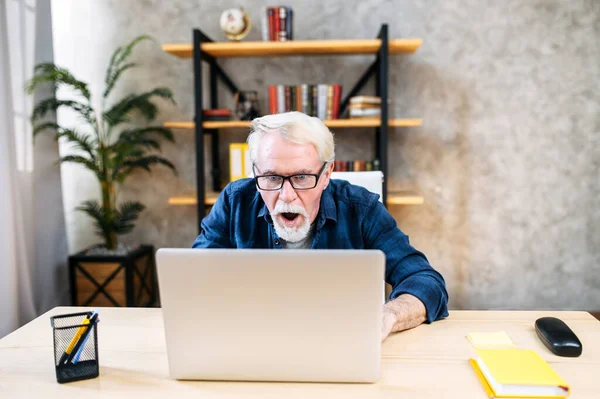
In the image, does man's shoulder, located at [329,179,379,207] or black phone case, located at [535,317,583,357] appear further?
man's shoulder, located at [329,179,379,207]

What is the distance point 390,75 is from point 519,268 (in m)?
1.43

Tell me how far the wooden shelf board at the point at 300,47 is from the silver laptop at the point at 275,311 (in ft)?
6.96

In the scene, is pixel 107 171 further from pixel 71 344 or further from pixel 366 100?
pixel 71 344

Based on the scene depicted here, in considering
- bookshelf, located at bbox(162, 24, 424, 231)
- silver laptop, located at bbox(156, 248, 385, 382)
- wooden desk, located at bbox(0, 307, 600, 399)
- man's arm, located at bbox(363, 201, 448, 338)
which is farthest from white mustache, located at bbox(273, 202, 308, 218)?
bookshelf, located at bbox(162, 24, 424, 231)

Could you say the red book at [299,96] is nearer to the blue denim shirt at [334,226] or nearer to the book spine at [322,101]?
the book spine at [322,101]

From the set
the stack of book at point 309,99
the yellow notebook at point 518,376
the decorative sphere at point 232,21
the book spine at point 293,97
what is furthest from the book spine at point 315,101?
the yellow notebook at point 518,376

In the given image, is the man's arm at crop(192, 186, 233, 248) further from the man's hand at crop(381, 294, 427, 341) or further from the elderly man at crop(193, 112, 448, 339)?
the man's hand at crop(381, 294, 427, 341)

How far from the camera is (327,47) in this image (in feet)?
9.18

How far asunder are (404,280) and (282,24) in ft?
6.28

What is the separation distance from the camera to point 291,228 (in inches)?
56.9

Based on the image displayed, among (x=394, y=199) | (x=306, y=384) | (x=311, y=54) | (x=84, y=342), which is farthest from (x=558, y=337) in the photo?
(x=311, y=54)

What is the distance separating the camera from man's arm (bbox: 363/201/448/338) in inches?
47.2

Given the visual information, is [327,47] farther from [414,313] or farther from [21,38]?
[414,313]

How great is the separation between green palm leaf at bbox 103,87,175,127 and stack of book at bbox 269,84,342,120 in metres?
0.61
